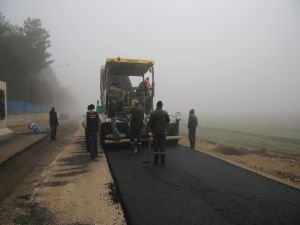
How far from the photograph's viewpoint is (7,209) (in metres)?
5.38

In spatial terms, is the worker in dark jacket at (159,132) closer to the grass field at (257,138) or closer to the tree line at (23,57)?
the grass field at (257,138)

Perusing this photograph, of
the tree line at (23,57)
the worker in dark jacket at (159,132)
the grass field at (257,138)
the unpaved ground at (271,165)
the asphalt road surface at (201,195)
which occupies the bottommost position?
the grass field at (257,138)

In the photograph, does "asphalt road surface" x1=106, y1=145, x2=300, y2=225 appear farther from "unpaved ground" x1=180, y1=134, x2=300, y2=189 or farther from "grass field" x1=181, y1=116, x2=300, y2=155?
"grass field" x1=181, y1=116, x2=300, y2=155

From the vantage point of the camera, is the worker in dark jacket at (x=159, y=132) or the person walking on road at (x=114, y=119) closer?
the worker in dark jacket at (x=159, y=132)

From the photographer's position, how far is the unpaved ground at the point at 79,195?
16.1 ft

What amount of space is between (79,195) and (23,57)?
4879cm

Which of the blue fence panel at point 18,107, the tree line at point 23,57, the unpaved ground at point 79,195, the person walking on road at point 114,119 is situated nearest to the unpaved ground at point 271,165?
the person walking on road at point 114,119

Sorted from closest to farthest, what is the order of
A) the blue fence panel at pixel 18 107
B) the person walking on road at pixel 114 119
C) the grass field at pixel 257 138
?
the person walking on road at pixel 114 119 < the grass field at pixel 257 138 < the blue fence panel at pixel 18 107

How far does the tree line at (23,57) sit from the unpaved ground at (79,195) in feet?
129

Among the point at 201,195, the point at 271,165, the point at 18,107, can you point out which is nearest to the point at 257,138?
the point at 271,165

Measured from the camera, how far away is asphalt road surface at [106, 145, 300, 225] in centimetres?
470

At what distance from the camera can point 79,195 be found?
606 centimetres

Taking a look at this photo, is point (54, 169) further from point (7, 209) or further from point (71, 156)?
point (7, 209)

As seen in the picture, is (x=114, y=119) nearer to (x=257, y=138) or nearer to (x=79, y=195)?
(x=79, y=195)
